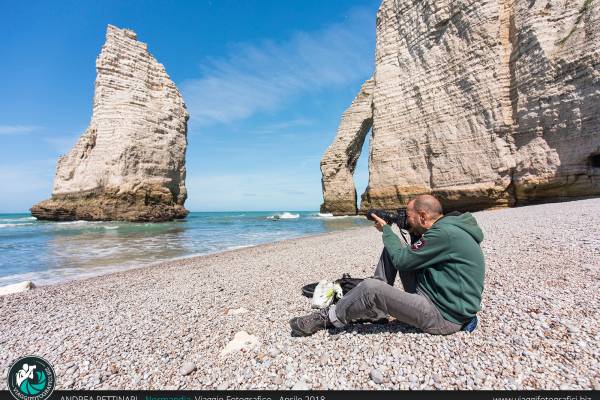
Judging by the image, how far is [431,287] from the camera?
8.37ft

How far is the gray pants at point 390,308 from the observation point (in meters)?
2.48

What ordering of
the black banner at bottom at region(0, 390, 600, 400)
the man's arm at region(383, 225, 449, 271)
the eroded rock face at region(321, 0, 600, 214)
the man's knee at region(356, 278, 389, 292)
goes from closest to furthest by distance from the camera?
the black banner at bottom at region(0, 390, 600, 400)
the man's arm at region(383, 225, 449, 271)
the man's knee at region(356, 278, 389, 292)
the eroded rock face at region(321, 0, 600, 214)

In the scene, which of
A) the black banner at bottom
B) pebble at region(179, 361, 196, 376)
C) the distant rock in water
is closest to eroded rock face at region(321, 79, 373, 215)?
the distant rock in water

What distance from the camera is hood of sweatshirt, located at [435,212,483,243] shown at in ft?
8.07

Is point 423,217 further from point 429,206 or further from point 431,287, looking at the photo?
point 431,287

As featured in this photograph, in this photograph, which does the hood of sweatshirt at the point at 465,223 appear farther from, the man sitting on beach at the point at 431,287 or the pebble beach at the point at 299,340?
the pebble beach at the point at 299,340

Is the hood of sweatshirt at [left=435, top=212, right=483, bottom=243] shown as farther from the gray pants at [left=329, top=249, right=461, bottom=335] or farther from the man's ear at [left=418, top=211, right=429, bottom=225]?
the gray pants at [left=329, top=249, right=461, bottom=335]

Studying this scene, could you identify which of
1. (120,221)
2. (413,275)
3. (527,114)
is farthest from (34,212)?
(527,114)

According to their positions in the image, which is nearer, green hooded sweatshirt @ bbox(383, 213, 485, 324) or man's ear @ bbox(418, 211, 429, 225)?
green hooded sweatshirt @ bbox(383, 213, 485, 324)

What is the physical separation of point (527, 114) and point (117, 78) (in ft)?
113

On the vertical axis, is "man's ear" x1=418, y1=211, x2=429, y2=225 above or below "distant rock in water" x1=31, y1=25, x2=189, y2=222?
below

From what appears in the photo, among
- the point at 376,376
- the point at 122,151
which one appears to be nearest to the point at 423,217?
the point at 376,376

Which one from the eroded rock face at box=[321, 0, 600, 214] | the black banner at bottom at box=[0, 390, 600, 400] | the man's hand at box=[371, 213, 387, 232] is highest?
the eroded rock face at box=[321, 0, 600, 214]

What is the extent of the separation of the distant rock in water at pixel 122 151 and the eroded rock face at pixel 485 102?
2247 centimetres
